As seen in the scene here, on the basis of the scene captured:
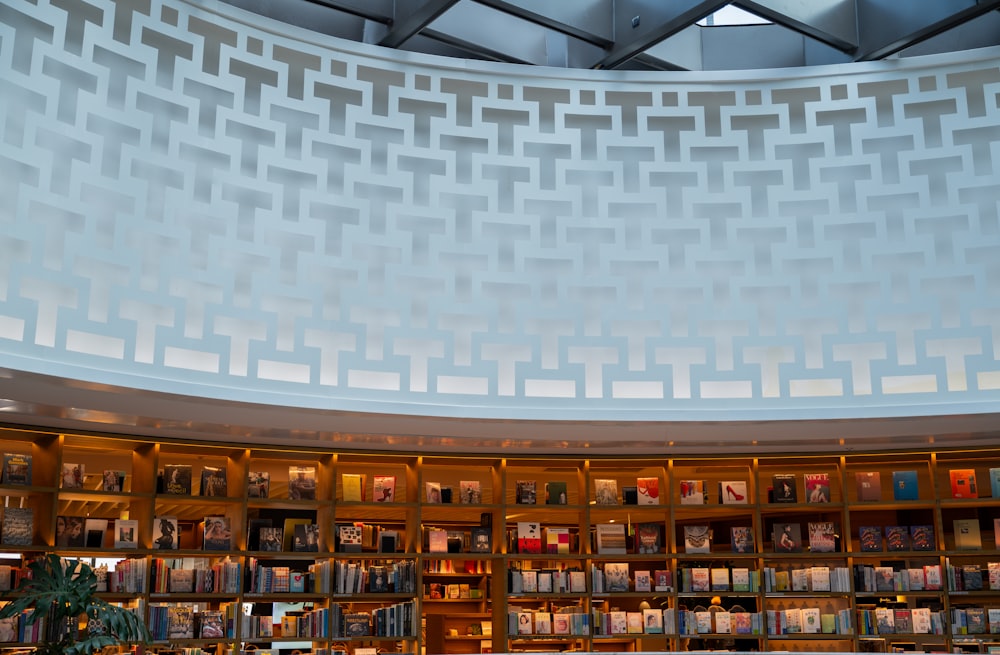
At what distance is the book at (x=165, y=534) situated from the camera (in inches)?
318

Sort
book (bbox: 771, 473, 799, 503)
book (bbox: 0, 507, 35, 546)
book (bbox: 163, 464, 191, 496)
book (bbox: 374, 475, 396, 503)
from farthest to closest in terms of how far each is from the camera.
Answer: book (bbox: 771, 473, 799, 503) < book (bbox: 374, 475, 396, 503) < book (bbox: 163, 464, 191, 496) < book (bbox: 0, 507, 35, 546)

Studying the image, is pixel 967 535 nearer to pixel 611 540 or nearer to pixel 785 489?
pixel 785 489

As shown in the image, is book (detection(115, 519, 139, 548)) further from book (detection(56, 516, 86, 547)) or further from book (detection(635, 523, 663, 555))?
book (detection(635, 523, 663, 555))

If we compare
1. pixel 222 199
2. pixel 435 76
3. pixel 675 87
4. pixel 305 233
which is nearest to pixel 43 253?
pixel 222 199

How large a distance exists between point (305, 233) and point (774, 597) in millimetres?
5072

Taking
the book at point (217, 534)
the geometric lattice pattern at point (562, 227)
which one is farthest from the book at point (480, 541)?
the book at point (217, 534)

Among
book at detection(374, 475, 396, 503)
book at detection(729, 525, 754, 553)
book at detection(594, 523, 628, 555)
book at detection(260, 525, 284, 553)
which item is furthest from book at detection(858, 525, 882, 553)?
book at detection(260, 525, 284, 553)

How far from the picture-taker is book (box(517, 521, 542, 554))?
9.00 m

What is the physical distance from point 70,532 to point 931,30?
726 cm

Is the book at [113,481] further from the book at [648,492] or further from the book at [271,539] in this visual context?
the book at [648,492]

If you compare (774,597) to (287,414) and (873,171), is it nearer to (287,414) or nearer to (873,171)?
(873,171)

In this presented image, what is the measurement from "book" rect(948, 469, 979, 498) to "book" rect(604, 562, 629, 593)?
9.37ft

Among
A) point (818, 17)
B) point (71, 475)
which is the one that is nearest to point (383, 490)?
point (71, 475)

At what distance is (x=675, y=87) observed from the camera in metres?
8.43
